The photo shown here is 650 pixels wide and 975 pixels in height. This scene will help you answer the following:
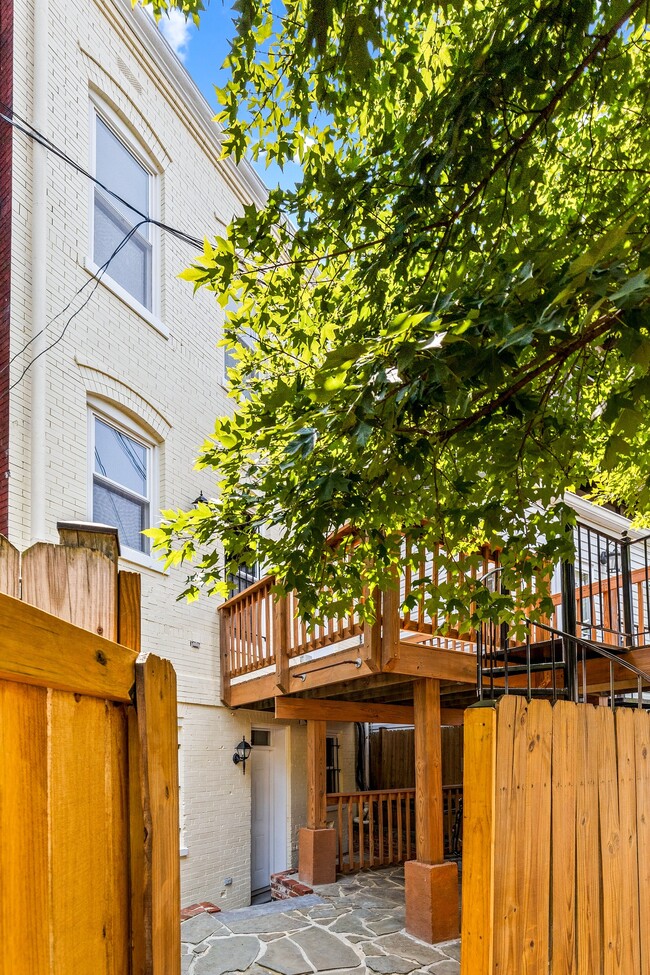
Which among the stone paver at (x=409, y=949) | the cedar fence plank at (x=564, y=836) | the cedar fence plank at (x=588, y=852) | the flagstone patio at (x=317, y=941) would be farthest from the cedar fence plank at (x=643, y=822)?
the stone paver at (x=409, y=949)

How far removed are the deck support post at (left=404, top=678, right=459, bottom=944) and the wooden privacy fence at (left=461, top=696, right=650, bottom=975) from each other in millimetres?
3137

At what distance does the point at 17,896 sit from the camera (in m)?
1.00

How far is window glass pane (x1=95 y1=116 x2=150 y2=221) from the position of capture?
798cm

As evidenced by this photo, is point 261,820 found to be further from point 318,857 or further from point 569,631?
point 569,631

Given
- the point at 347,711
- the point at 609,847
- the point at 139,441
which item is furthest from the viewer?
the point at 347,711

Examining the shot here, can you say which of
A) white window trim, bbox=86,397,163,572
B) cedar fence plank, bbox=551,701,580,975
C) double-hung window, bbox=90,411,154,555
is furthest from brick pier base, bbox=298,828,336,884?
cedar fence plank, bbox=551,701,580,975

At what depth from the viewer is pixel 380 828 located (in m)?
9.04

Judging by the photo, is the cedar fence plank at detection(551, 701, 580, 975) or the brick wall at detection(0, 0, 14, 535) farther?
the brick wall at detection(0, 0, 14, 535)

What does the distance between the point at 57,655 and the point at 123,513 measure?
22.9 feet

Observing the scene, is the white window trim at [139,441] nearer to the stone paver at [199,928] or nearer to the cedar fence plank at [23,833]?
the stone paver at [199,928]

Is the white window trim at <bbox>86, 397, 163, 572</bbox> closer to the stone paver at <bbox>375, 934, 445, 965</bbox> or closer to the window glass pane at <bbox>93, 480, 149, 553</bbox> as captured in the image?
the window glass pane at <bbox>93, 480, 149, 553</bbox>

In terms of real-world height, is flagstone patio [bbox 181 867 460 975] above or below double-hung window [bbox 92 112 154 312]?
below

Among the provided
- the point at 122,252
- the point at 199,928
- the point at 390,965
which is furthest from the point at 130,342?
the point at 390,965

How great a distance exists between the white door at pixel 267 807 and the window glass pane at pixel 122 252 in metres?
6.23
